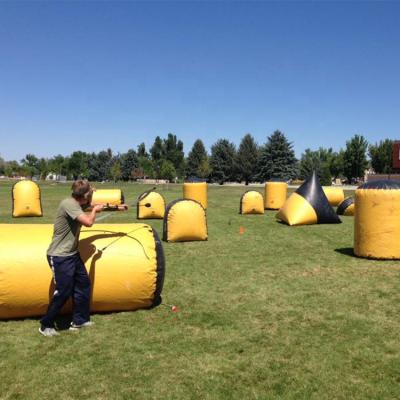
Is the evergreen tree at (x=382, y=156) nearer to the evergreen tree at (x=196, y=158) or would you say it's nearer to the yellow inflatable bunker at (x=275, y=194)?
the evergreen tree at (x=196, y=158)

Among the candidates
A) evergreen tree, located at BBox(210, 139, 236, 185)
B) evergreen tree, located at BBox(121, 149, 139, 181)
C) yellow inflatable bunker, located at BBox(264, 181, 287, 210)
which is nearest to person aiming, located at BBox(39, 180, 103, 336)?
yellow inflatable bunker, located at BBox(264, 181, 287, 210)

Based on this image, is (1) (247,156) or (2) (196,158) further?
(2) (196,158)

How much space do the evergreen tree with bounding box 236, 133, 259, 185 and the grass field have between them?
245 feet

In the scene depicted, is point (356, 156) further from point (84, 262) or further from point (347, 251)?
point (84, 262)

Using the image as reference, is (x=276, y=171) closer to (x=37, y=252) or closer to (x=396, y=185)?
(x=396, y=185)

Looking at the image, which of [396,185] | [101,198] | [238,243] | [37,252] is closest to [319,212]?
[238,243]

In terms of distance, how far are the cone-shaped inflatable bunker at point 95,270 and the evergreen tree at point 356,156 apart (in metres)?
71.9

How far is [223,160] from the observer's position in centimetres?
8638

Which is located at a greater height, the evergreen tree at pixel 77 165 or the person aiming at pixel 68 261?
the evergreen tree at pixel 77 165

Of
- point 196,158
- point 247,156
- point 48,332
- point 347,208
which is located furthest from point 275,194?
point 196,158

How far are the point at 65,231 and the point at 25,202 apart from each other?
14154 mm

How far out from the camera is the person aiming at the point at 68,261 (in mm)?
5016

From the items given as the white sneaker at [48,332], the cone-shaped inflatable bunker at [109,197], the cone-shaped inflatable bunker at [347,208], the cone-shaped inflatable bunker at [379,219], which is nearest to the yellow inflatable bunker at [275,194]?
the cone-shaped inflatable bunker at [347,208]

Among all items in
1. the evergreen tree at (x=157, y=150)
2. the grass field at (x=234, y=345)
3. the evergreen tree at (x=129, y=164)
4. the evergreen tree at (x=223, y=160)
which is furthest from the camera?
the evergreen tree at (x=157, y=150)
